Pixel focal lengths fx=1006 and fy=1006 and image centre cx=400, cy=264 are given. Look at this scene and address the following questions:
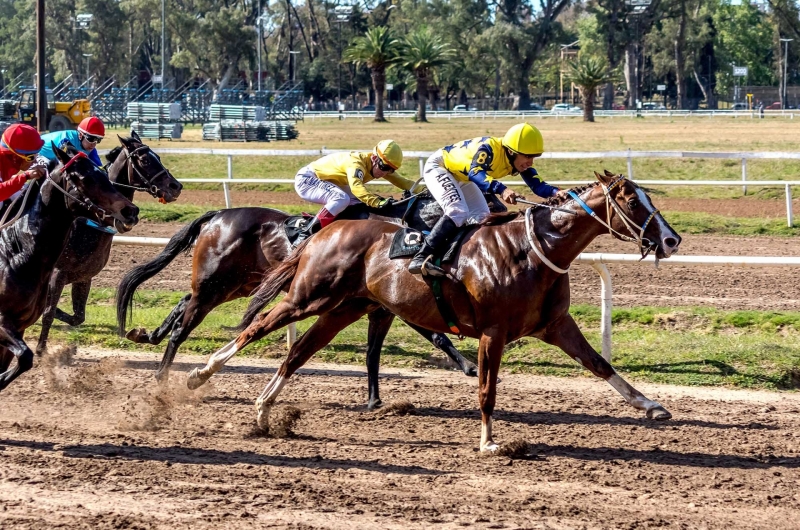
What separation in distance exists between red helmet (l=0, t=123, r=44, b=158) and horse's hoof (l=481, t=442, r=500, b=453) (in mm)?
3796

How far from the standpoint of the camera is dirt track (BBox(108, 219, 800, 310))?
10586 mm

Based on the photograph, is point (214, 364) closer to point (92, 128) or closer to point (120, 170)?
point (120, 170)

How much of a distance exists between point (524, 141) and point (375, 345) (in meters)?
2.11

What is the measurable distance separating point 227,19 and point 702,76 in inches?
1705

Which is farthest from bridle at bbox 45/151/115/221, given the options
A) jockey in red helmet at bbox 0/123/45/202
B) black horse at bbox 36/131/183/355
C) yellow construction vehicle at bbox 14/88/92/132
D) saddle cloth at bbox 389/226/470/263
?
yellow construction vehicle at bbox 14/88/92/132

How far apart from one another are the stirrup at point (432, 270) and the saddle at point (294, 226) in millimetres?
1783

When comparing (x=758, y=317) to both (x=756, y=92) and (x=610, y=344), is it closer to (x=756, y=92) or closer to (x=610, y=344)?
(x=610, y=344)

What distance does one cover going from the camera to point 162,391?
718 cm

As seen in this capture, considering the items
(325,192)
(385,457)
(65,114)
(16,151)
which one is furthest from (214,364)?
(65,114)

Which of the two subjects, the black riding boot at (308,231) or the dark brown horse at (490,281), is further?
the black riding boot at (308,231)

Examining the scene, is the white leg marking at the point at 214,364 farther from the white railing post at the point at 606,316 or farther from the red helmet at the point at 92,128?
the white railing post at the point at 606,316

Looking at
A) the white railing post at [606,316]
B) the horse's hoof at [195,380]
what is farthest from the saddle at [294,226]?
the white railing post at [606,316]

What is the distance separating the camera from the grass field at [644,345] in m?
8.24

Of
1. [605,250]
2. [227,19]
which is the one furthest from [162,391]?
[227,19]
